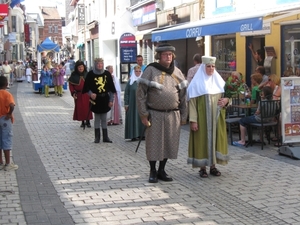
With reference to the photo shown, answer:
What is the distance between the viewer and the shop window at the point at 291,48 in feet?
40.6

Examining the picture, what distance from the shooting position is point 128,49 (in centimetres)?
2367

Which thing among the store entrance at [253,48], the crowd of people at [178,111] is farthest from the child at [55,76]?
the crowd of people at [178,111]

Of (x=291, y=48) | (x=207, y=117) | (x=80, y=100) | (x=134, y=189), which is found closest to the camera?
(x=134, y=189)

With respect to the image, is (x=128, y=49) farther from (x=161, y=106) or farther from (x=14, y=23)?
(x=14, y=23)

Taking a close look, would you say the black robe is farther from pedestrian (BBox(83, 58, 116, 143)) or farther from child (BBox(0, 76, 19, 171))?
child (BBox(0, 76, 19, 171))

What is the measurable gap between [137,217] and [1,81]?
11.4ft

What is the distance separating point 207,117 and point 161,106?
67 cm

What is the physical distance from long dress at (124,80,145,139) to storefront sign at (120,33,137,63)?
12371 mm

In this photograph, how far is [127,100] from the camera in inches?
442

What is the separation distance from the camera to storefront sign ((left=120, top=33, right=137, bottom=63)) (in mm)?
23587

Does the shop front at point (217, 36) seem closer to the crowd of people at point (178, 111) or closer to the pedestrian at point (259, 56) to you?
the pedestrian at point (259, 56)

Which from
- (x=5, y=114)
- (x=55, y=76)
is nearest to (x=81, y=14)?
(x=55, y=76)

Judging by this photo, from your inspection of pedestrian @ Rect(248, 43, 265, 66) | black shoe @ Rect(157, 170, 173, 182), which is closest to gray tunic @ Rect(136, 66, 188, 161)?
black shoe @ Rect(157, 170, 173, 182)

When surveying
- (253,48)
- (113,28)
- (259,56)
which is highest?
(113,28)
